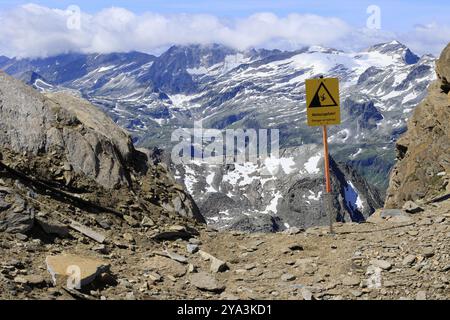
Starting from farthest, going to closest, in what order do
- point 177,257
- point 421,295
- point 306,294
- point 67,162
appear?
point 67,162 < point 177,257 < point 306,294 < point 421,295

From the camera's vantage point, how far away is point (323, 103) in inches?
760

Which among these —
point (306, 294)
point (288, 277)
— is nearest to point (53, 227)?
point (288, 277)

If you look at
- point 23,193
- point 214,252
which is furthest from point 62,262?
point 214,252

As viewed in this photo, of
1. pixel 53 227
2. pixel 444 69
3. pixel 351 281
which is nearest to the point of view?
pixel 351 281

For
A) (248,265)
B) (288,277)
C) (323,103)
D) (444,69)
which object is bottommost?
(248,265)

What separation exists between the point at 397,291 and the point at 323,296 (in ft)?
6.15

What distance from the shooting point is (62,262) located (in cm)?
1409

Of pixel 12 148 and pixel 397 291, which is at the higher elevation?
pixel 12 148

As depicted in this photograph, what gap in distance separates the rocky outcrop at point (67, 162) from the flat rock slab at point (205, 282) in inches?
204

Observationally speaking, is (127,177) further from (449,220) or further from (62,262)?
(449,220)

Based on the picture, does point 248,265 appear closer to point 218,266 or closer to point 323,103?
point 218,266

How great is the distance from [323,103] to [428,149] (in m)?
22.2
